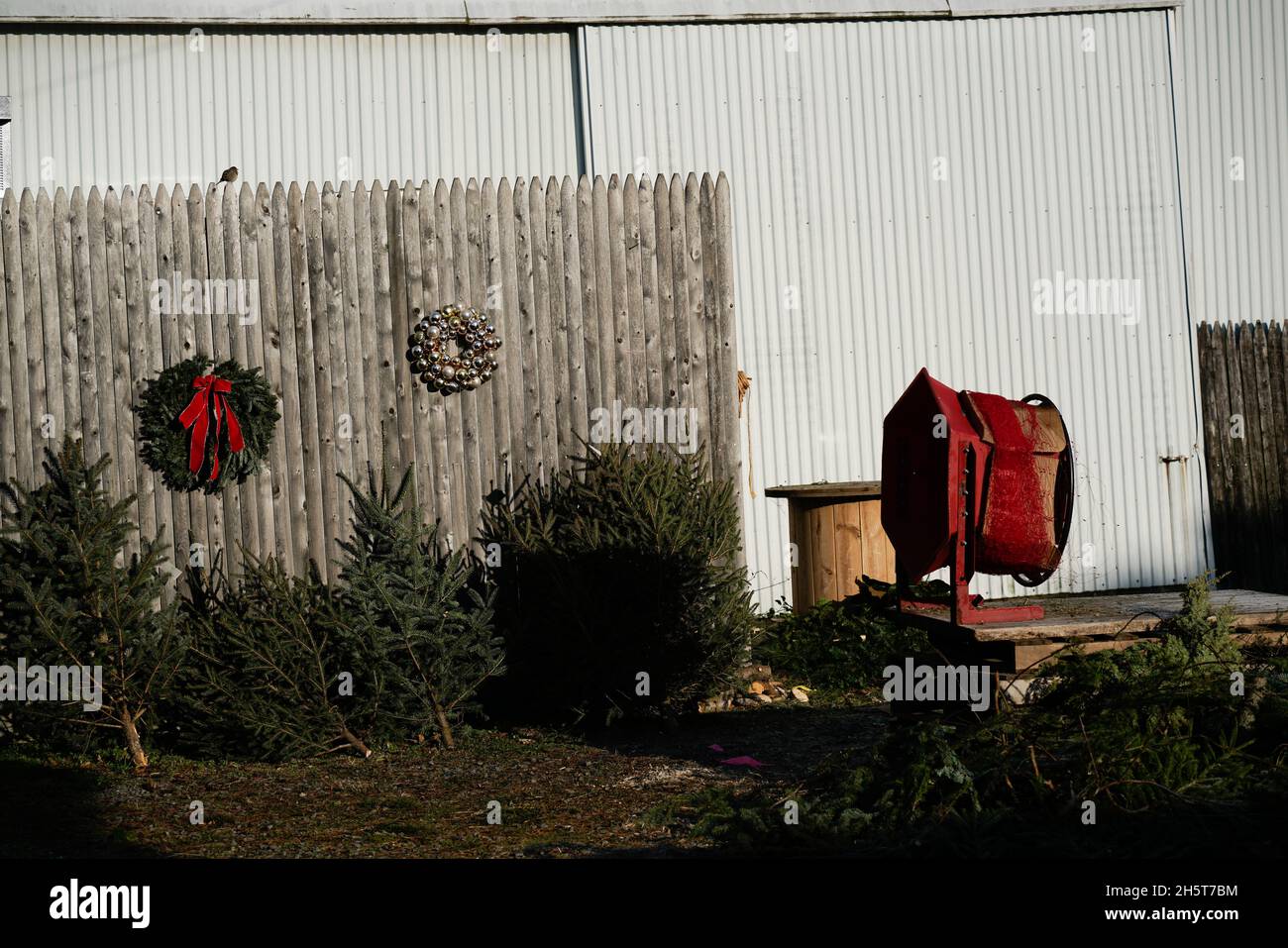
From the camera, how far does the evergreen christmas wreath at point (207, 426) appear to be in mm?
8281

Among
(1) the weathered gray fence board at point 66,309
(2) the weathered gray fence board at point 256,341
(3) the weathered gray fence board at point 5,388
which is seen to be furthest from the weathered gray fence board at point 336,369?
(3) the weathered gray fence board at point 5,388

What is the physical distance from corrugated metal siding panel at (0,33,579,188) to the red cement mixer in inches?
309

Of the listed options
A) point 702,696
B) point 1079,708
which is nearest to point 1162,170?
point 702,696

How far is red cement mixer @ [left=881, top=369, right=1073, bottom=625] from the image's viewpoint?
5.52 meters

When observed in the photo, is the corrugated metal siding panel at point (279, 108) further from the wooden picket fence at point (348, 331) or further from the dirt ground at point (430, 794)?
the dirt ground at point (430, 794)

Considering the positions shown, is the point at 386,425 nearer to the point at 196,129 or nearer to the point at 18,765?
the point at 18,765

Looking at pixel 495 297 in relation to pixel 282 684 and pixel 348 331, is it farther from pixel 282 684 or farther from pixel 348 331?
pixel 282 684

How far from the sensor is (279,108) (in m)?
12.6

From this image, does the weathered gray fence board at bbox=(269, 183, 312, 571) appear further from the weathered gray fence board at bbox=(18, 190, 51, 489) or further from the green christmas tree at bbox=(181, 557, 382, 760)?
the weathered gray fence board at bbox=(18, 190, 51, 489)

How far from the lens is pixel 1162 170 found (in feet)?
43.4

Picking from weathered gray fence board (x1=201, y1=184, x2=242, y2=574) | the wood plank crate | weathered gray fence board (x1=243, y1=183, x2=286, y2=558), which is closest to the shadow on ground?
weathered gray fence board (x1=201, y1=184, x2=242, y2=574)

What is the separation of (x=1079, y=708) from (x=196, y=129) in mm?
10572

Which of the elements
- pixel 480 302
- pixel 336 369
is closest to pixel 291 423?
pixel 336 369

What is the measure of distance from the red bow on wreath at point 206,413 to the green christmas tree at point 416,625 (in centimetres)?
100
